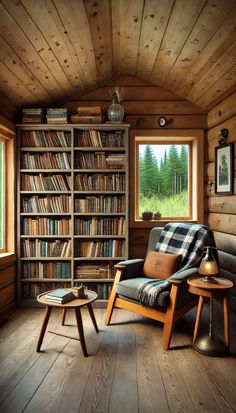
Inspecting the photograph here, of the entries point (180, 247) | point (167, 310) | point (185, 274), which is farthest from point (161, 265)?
point (167, 310)

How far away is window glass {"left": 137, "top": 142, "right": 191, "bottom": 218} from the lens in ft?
13.1

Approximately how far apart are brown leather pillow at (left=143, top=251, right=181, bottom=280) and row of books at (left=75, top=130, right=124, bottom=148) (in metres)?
1.34

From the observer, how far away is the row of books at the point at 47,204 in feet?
11.8

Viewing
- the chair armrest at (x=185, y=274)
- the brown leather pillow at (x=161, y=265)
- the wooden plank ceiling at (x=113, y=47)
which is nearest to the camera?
the wooden plank ceiling at (x=113, y=47)

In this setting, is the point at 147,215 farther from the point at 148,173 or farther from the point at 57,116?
the point at 57,116

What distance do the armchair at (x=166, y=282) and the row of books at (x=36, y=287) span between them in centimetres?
83

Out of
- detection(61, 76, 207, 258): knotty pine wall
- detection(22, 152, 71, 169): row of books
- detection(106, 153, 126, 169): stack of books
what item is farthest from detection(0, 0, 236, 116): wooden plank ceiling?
detection(106, 153, 126, 169): stack of books

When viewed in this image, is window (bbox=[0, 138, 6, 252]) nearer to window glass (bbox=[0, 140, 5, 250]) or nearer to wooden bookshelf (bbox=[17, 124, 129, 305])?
window glass (bbox=[0, 140, 5, 250])

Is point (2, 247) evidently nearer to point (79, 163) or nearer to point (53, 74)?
point (79, 163)

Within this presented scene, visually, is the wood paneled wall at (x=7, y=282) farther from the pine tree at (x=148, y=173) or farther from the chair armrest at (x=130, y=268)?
the pine tree at (x=148, y=173)

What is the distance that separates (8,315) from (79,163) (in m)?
1.81

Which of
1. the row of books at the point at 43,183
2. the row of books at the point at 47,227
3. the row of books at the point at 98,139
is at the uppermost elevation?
the row of books at the point at 98,139

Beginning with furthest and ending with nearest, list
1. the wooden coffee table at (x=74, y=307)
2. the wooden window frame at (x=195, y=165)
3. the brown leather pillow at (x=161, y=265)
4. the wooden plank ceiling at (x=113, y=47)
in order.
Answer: the wooden window frame at (x=195, y=165), the brown leather pillow at (x=161, y=265), the wooden coffee table at (x=74, y=307), the wooden plank ceiling at (x=113, y=47)

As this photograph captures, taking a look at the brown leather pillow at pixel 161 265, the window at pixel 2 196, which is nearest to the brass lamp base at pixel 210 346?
the brown leather pillow at pixel 161 265
